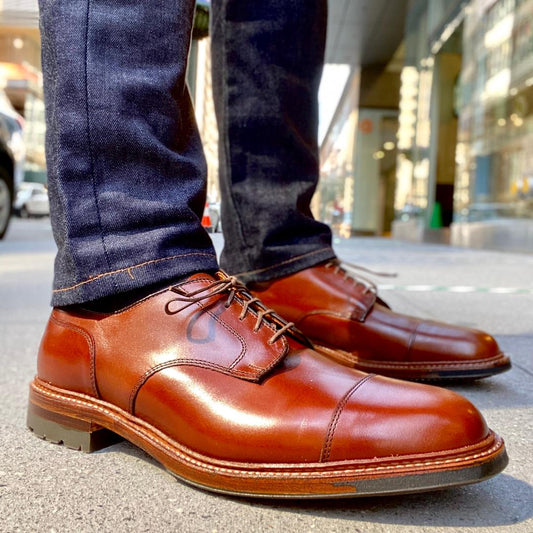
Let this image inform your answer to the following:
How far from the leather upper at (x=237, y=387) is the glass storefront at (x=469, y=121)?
5.36 meters

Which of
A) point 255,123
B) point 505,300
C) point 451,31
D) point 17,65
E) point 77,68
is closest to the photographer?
point 77,68

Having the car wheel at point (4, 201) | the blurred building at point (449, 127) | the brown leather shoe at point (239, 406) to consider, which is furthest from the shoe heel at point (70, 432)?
the car wheel at point (4, 201)

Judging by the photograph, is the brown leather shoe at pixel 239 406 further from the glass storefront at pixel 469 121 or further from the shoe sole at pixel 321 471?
the glass storefront at pixel 469 121

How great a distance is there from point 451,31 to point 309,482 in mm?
9294

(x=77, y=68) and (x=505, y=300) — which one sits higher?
(x=77, y=68)

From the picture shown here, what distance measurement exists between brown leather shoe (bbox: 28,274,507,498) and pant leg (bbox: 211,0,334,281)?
31 centimetres

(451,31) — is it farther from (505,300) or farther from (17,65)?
(17,65)

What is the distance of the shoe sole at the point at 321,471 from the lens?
54cm

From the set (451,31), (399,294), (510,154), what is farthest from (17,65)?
(399,294)

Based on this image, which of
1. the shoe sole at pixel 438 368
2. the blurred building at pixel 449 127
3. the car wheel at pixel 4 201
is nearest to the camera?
the shoe sole at pixel 438 368

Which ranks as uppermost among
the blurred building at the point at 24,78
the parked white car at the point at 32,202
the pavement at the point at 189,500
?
the blurred building at the point at 24,78

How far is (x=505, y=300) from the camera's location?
1.95 metres

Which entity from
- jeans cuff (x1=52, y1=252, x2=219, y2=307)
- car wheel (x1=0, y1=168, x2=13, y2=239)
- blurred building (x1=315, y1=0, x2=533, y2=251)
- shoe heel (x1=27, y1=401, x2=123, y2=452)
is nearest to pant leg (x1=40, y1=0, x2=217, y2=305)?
jeans cuff (x1=52, y1=252, x2=219, y2=307)

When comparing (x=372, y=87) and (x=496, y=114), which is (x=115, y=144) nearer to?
(x=496, y=114)
